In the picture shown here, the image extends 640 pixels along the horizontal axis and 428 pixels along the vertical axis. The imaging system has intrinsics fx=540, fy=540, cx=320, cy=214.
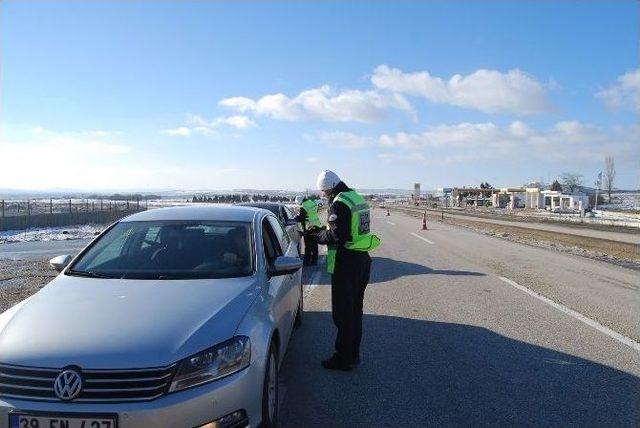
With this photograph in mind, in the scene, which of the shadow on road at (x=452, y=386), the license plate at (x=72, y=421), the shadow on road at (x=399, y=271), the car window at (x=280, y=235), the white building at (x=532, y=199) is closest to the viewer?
the license plate at (x=72, y=421)

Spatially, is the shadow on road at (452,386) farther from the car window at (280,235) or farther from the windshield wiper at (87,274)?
the windshield wiper at (87,274)

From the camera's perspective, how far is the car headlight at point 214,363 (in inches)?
121

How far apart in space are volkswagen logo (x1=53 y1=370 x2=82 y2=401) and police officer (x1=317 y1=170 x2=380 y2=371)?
284 cm

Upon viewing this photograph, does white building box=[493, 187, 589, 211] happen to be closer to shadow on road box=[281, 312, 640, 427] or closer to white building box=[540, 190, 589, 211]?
white building box=[540, 190, 589, 211]

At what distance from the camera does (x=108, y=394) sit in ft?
9.59

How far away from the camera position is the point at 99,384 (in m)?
2.93

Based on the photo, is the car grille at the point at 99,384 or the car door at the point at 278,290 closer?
the car grille at the point at 99,384

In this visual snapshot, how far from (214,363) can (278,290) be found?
1.52 m

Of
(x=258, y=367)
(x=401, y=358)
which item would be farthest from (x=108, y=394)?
(x=401, y=358)

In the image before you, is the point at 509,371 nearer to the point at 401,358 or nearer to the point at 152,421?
the point at 401,358

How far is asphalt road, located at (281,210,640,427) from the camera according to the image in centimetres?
429

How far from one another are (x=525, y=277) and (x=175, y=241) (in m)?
8.82

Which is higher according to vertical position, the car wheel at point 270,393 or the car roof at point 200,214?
the car roof at point 200,214

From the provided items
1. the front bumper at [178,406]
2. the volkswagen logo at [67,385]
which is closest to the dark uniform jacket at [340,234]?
the front bumper at [178,406]
